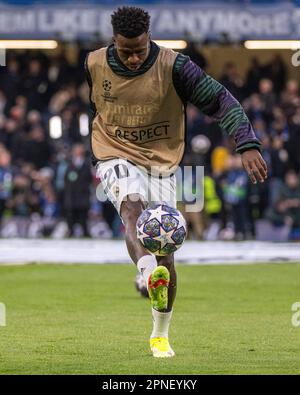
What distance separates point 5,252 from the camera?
21.2 m

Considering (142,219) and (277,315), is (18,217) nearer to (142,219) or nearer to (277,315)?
(277,315)

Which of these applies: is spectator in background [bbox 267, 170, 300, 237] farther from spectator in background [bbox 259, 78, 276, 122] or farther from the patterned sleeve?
the patterned sleeve

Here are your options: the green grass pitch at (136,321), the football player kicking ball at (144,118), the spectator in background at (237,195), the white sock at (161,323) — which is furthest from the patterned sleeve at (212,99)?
A: the spectator in background at (237,195)

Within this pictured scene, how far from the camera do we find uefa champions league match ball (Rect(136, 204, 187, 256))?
9516 mm

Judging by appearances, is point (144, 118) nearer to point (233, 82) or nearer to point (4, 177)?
point (233, 82)

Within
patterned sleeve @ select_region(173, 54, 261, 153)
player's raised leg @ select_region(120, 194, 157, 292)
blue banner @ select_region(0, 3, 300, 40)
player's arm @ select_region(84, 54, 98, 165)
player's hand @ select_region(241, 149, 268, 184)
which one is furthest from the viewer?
blue banner @ select_region(0, 3, 300, 40)

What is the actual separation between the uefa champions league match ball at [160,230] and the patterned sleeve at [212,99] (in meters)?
0.79

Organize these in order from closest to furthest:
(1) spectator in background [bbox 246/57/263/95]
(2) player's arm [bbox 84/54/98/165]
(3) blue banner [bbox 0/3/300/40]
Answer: (2) player's arm [bbox 84/54/98/165] → (3) blue banner [bbox 0/3/300/40] → (1) spectator in background [bbox 246/57/263/95]

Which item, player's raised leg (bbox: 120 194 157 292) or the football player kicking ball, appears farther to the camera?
the football player kicking ball

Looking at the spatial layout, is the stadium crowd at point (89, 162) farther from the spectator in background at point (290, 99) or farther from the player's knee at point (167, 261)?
the player's knee at point (167, 261)

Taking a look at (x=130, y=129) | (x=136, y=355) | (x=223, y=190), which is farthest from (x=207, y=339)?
(x=223, y=190)

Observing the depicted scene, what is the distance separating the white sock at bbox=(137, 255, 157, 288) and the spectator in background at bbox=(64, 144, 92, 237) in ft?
58.4

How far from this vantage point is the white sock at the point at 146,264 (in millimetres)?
9500

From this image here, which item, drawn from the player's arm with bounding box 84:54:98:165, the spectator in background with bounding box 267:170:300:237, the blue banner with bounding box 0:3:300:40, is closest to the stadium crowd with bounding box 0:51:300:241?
the spectator in background with bounding box 267:170:300:237
